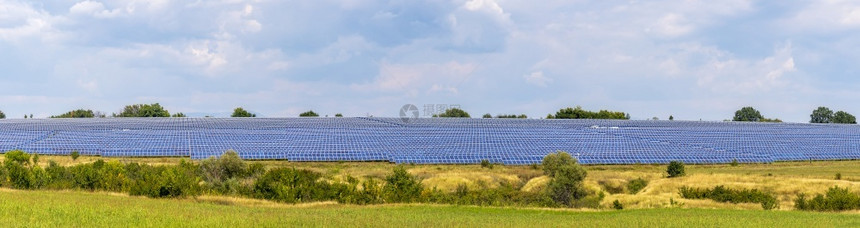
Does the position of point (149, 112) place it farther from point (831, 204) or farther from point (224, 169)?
point (831, 204)

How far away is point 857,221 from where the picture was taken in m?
27.2

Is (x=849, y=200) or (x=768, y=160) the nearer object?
(x=849, y=200)

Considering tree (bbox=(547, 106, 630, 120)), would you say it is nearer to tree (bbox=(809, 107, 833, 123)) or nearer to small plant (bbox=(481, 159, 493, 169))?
tree (bbox=(809, 107, 833, 123))

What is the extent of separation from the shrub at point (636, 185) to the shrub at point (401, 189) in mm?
17398

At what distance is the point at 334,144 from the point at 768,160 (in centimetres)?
3979

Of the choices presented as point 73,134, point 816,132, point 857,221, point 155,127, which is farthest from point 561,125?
point 857,221

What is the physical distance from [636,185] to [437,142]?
75.3 feet

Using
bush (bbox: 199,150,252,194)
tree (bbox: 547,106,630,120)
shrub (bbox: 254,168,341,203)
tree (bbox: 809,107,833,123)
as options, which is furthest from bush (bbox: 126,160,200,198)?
tree (bbox: 809,107,833,123)

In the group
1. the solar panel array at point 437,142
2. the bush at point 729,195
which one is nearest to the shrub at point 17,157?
the solar panel array at point 437,142

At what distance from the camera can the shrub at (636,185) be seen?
4791 centimetres

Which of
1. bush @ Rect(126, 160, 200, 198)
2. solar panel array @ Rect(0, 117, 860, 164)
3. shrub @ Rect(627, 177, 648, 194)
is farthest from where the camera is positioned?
solar panel array @ Rect(0, 117, 860, 164)

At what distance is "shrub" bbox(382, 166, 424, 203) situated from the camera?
118 ft

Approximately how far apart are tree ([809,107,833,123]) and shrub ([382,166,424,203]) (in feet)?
400

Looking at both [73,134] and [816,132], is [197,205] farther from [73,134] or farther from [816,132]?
[816,132]
